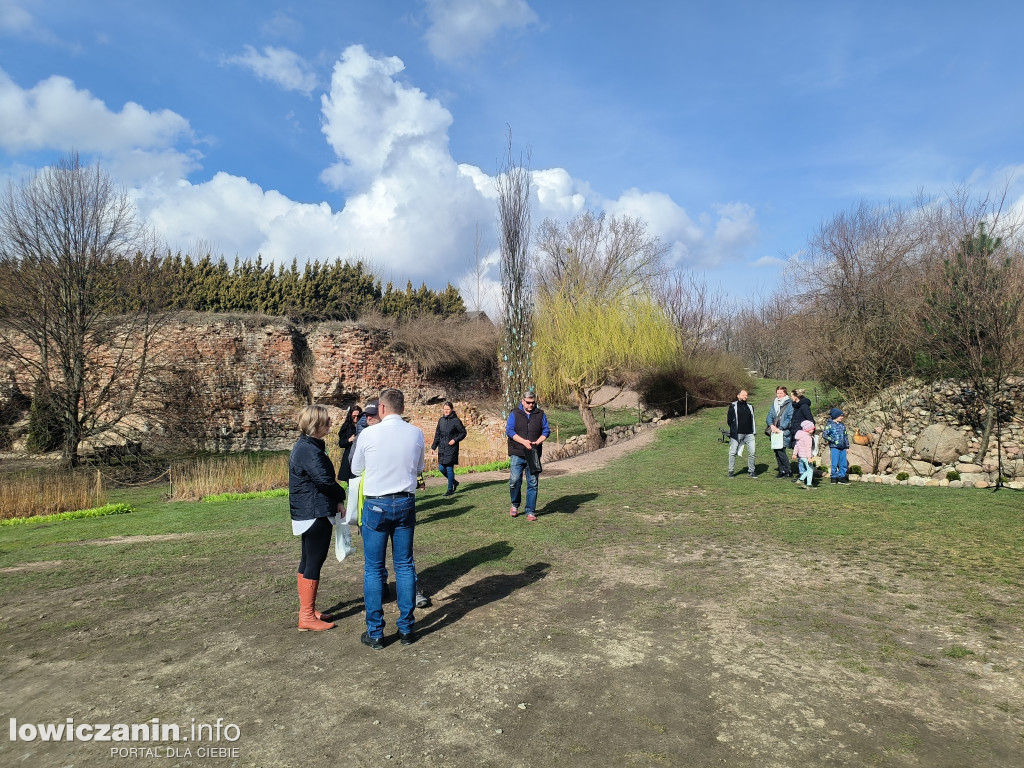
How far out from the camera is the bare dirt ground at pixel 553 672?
2.94 metres

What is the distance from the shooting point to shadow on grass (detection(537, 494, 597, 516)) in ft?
29.5

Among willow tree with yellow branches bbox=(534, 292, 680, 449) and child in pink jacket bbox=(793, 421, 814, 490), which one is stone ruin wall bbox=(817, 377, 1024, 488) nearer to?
child in pink jacket bbox=(793, 421, 814, 490)

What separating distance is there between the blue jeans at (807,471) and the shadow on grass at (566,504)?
12.8 ft

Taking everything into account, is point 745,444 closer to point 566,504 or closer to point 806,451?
point 806,451

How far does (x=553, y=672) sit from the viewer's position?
3.74 metres

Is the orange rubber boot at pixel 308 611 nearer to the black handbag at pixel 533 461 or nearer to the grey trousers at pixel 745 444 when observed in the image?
the black handbag at pixel 533 461

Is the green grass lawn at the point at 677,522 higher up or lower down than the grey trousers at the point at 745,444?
lower down

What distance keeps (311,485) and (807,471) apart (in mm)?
9355

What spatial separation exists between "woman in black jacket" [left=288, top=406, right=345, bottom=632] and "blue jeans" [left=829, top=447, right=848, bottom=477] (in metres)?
10.1

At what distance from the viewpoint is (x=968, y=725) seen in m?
3.03

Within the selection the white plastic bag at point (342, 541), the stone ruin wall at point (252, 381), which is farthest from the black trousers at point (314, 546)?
the stone ruin wall at point (252, 381)

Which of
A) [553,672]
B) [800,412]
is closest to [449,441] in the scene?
[800,412]

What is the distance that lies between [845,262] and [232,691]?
86.6 ft

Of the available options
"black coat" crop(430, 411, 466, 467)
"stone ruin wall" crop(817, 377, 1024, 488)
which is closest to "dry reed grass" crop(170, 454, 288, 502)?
"black coat" crop(430, 411, 466, 467)
